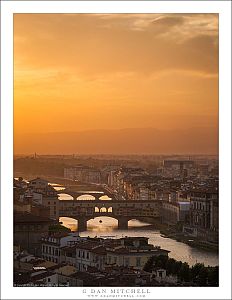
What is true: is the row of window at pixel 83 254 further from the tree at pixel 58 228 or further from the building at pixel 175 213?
the building at pixel 175 213

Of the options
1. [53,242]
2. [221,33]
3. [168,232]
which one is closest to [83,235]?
[53,242]

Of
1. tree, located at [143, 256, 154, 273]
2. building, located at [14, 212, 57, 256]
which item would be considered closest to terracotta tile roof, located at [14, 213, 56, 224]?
building, located at [14, 212, 57, 256]

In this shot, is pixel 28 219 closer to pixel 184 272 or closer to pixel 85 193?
pixel 85 193

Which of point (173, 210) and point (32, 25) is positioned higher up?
point (32, 25)

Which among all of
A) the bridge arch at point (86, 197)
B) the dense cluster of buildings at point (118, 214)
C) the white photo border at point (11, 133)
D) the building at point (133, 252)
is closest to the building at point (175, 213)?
the dense cluster of buildings at point (118, 214)

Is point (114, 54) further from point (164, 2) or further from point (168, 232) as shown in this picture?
point (168, 232)

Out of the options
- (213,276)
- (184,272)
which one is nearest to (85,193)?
(184,272)

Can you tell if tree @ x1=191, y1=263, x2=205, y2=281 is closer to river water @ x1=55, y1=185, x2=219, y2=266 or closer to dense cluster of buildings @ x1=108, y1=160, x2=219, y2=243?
river water @ x1=55, y1=185, x2=219, y2=266
